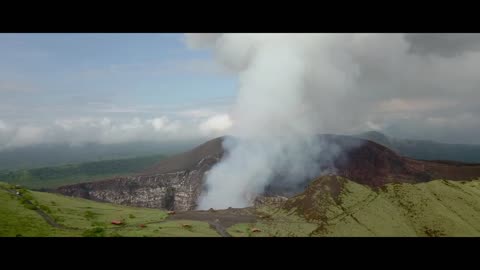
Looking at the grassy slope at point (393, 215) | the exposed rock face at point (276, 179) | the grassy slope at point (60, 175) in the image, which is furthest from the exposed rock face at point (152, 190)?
the grassy slope at point (60, 175)

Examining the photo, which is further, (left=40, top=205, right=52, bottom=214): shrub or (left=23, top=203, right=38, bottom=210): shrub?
(left=40, top=205, right=52, bottom=214): shrub

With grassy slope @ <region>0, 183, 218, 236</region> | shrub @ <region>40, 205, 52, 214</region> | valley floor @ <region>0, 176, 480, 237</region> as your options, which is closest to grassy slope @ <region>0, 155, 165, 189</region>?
valley floor @ <region>0, 176, 480, 237</region>

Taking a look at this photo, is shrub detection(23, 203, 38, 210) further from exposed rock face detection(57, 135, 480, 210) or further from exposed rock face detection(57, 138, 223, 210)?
exposed rock face detection(57, 138, 223, 210)

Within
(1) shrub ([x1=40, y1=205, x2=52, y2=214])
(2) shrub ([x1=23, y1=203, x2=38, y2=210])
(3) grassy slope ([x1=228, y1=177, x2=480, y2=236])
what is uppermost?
(2) shrub ([x1=23, y1=203, x2=38, y2=210])

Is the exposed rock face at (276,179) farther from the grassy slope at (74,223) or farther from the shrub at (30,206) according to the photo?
the shrub at (30,206)

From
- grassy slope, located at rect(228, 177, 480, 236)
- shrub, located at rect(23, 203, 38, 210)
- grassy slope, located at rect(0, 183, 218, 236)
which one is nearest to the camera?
grassy slope, located at rect(0, 183, 218, 236)
